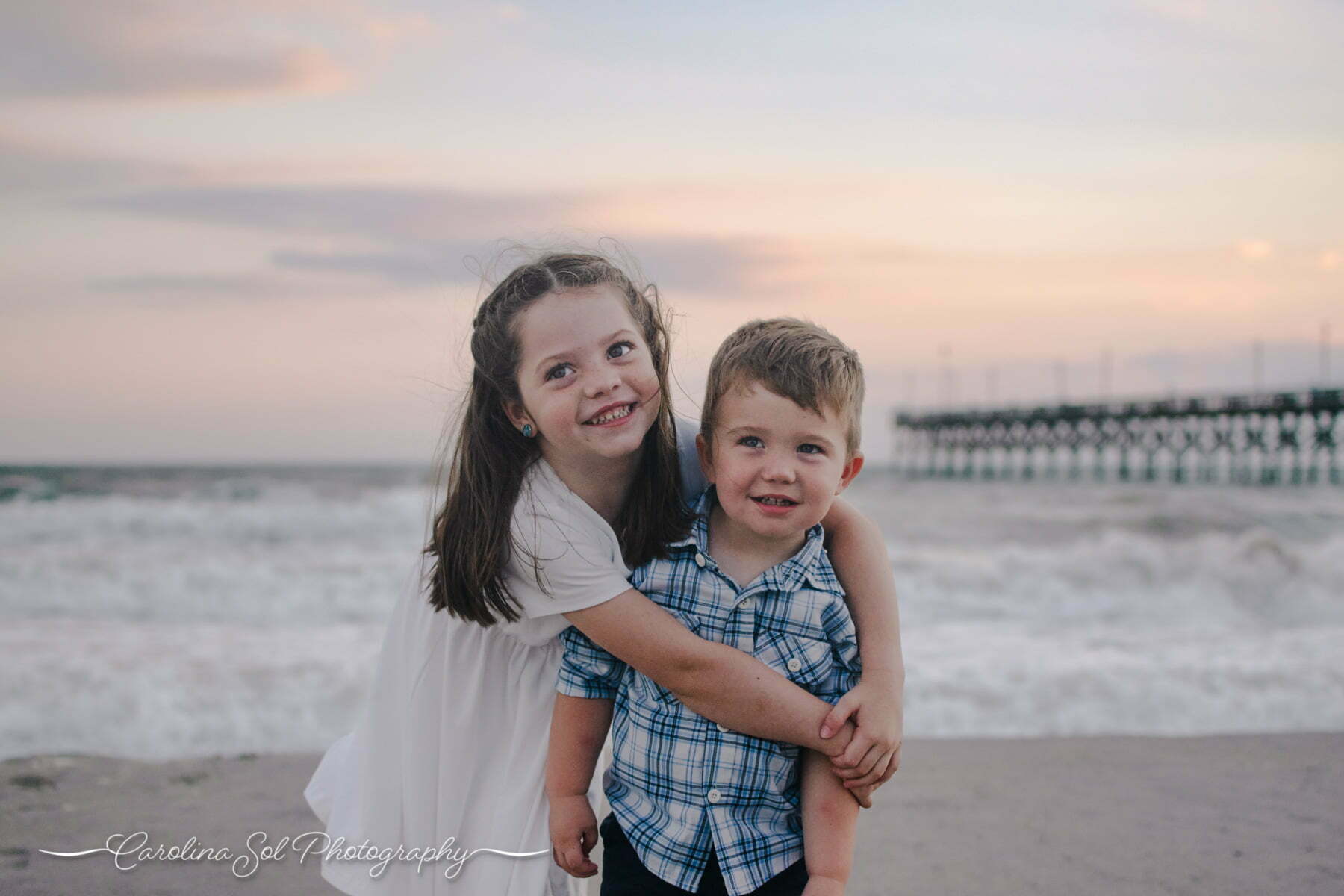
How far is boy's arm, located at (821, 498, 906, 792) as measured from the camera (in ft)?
6.25

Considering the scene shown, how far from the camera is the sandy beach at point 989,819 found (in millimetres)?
3168

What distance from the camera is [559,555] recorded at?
2057 mm

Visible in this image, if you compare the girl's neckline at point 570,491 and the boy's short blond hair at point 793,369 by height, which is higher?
the boy's short blond hair at point 793,369

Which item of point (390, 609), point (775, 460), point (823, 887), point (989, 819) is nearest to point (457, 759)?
point (823, 887)

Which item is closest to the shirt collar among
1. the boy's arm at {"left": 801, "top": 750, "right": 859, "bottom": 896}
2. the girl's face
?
the girl's face

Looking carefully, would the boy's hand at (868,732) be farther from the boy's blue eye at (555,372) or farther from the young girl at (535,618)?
the boy's blue eye at (555,372)

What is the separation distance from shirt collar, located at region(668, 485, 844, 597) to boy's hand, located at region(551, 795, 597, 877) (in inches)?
23.3

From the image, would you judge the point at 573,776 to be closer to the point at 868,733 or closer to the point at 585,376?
the point at 868,733

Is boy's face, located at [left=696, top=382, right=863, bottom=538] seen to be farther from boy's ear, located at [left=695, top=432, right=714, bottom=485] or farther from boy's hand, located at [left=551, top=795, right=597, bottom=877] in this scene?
boy's hand, located at [left=551, top=795, right=597, bottom=877]

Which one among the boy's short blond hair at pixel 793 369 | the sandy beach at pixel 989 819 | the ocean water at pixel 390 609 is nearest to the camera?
the boy's short blond hair at pixel 793 369

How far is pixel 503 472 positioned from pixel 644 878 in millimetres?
902

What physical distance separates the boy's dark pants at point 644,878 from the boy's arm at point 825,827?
0.06 metres

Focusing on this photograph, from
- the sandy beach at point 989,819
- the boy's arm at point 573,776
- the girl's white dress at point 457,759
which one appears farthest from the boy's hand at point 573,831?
the sandy beach at point 989,819

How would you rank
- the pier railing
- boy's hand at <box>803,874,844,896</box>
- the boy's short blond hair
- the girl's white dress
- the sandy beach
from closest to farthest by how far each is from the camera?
boy's hand at <box>803,874,844,896</box>
the boy's short blond hair
the girl's white dress
the sandy beach
the pier railing
